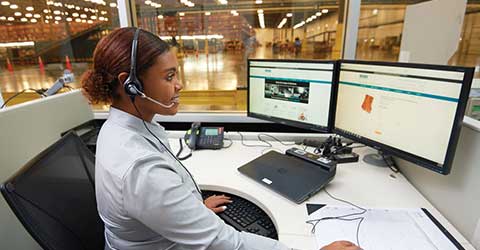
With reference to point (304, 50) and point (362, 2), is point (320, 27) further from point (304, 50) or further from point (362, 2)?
point (362, 2)

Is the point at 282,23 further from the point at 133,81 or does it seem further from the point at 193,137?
the point at 133,81

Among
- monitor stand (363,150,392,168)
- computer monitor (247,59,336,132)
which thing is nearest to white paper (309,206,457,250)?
monitor stand (363,150,392,168)

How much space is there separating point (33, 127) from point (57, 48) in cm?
292

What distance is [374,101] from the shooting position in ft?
3.61

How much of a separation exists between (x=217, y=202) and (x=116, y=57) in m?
0.68

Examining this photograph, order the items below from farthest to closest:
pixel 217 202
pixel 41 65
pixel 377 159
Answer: pixel 41 65 → pixel 377 159 → pixel 217 202

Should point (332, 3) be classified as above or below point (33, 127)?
above

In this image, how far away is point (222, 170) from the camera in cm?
124

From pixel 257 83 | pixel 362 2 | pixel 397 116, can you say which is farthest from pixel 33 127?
pixel 362 2

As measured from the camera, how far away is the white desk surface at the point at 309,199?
831 mm

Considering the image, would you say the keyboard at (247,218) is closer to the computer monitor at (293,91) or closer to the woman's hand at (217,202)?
the woman's hand at (217,202)

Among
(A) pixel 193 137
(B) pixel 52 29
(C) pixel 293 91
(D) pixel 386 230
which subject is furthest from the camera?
(B) pixel 52 29

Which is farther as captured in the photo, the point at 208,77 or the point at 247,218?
the point at 208,77

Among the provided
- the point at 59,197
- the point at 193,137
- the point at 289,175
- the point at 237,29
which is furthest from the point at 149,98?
the point at 237,29
